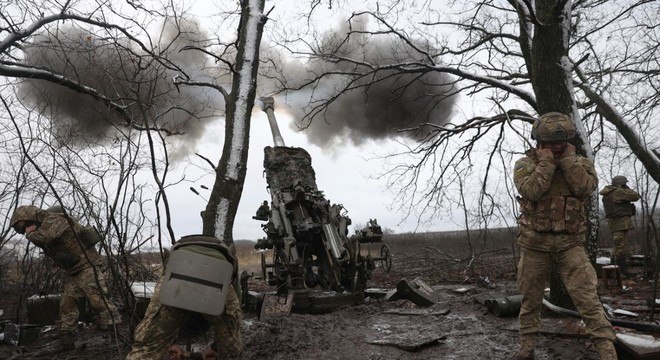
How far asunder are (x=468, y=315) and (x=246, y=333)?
2.78m

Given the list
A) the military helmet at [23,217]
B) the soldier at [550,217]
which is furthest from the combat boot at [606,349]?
the military helmet at [23,217]

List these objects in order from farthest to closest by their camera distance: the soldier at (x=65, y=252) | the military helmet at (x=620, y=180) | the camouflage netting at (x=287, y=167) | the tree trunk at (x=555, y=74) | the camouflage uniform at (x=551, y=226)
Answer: the military helmet at (x=620, y=180) < the camouflage netting at (x=287, y=167) < the soldier at (x=65, y=252) < the tree trunk at (x=555, y=74) < the camouflage uniform at (x=551, y=226)

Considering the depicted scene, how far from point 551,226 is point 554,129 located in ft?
2.72

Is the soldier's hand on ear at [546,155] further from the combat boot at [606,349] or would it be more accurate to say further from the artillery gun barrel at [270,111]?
the artillery gun barrel at [270,111]

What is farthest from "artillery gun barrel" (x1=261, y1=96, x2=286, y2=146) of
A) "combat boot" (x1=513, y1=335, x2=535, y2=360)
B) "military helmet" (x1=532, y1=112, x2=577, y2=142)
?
"combat boot" (x1=513, y1=335, x2=535, y2=360)

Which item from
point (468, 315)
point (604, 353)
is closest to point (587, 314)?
point (604, 353)

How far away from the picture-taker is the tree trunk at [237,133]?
17.0ft

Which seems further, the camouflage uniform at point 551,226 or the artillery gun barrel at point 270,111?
the artillery gun barrel at point 270,111

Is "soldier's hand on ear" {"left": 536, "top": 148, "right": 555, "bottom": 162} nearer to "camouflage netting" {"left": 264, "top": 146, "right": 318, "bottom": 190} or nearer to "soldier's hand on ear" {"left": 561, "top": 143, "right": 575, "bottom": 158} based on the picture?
"soldier's hand on ear" {"left": 561, "top": 143, "right": 575, "bottom": 158}

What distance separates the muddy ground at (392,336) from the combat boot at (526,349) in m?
0.15

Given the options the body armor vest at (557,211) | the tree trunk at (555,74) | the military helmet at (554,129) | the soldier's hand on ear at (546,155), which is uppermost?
the tree trunk at (555,74)

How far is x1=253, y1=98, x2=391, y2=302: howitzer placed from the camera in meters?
6.89

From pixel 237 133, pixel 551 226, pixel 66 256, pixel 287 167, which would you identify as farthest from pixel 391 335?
pixel 66 256

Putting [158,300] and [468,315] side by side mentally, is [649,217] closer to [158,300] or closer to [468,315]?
[468,315]
